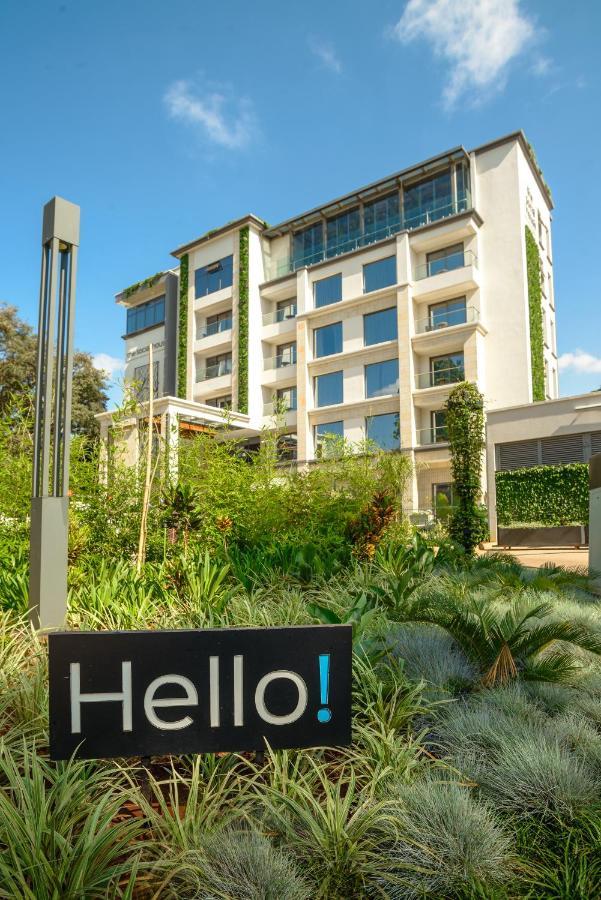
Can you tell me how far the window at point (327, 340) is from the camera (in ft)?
86.0

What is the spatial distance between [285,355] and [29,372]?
1219 cm

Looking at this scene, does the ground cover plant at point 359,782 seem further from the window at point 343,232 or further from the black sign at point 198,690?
the window at point 343,232

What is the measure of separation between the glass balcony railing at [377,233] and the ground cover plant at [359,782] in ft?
72.2

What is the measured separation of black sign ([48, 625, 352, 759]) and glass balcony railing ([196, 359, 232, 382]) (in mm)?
27321

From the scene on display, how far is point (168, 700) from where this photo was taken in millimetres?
1834

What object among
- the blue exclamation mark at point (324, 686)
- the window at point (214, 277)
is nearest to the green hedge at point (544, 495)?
the blue exclamation mark at point (324, 686)

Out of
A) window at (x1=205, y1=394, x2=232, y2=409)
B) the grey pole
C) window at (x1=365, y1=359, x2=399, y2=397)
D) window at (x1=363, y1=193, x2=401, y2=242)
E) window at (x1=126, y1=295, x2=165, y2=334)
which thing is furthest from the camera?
window at (x1=126, y1=295, x2=165, y2=334)

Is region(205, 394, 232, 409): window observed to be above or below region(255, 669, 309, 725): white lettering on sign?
above

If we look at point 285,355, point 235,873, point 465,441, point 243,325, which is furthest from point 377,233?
point 235,873

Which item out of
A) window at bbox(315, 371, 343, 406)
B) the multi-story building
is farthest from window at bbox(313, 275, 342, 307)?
window at bbox(315, 371, 343, 406)

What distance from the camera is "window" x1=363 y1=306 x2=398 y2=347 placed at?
24.5 meters

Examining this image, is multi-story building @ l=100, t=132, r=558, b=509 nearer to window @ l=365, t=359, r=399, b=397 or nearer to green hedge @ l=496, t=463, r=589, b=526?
window @ l=365, t=359, r=399, b=397

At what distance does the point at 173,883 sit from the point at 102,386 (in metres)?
31.0

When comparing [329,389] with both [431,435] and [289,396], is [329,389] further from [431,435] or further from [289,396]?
[431,435]
